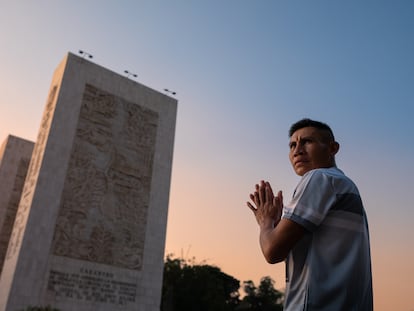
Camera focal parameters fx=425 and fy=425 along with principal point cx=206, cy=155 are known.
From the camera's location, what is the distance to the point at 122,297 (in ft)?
46.8

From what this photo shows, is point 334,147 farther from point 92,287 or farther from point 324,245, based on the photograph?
point 92,287

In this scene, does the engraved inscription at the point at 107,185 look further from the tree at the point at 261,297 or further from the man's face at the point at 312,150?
the tree at the point at 261,297

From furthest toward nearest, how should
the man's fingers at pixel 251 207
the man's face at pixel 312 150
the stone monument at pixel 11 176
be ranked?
1. the stone monument at pixel 11 176
2. the man's fingers at pixel 251 207
3. the man's face at pixel 312 150

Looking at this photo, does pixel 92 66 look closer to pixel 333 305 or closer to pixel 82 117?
pixel 82 117

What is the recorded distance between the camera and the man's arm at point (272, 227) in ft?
5.18

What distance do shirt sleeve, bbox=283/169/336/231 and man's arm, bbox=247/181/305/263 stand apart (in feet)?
0.10

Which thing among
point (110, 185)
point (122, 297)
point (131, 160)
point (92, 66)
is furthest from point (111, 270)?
point (92, 66)

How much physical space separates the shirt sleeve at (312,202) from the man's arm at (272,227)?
3 cm

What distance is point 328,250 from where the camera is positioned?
158cm

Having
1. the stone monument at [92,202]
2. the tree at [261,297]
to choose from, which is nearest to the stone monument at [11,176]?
the stone monument at [92,202]

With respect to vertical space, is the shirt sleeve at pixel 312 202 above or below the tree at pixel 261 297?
below

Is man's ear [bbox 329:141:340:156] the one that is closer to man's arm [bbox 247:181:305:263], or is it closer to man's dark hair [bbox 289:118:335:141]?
man's dark hair [bbox 289:118:335:141]

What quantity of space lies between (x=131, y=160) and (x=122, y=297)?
496cm

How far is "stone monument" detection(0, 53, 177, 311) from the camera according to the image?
13250mm
